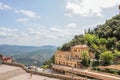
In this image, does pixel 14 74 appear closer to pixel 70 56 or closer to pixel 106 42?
pixel 70 56

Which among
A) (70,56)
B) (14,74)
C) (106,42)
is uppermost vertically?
(106,42)

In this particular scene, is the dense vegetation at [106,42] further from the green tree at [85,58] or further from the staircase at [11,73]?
the staircase at [11,73]

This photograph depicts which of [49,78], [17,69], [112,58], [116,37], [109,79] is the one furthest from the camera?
[116,37]

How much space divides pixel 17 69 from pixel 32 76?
3.82m

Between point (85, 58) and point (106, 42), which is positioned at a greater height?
point (106, 42)

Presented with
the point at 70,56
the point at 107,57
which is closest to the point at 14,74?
the point at 107,57

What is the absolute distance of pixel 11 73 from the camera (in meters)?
34.9

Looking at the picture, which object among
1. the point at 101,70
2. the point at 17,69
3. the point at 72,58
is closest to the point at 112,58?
the point at 101,70

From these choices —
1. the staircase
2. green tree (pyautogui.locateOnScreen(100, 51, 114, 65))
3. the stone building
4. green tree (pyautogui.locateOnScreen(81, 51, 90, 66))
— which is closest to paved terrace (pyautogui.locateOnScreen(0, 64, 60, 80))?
the staircase

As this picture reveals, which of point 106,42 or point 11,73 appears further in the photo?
point 106,42

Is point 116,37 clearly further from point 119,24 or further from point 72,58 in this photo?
point 72,58

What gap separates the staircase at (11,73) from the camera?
32.9 m

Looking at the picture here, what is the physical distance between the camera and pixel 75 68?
74.2 meters

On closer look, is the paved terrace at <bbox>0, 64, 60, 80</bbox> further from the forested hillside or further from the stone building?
the stone building
